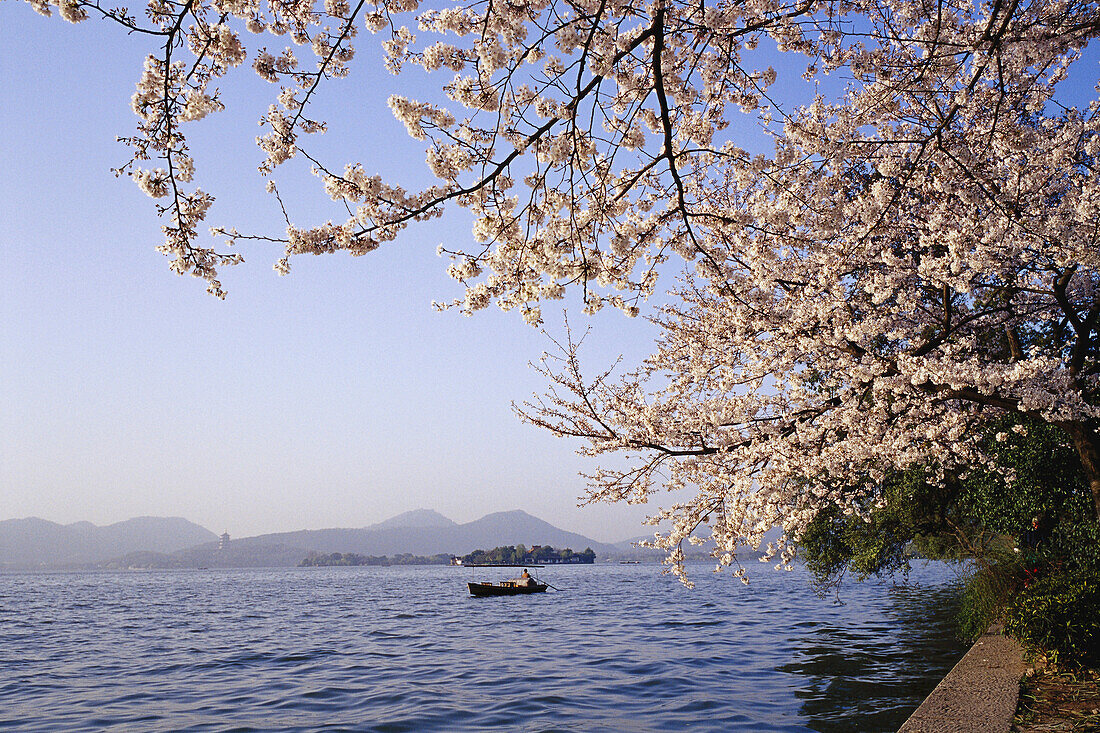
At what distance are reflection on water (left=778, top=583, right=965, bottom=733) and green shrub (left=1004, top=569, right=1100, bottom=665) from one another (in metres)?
2.16

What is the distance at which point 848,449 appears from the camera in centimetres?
879

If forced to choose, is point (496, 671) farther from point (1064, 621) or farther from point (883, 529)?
point (1064, 621)

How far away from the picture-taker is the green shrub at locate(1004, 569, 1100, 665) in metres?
8.53

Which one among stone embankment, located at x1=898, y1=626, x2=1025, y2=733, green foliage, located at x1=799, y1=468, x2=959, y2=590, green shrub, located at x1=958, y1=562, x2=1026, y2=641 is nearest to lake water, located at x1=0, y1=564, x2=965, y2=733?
green shrub, located at x1=958, y1=562, x2=1026, y2=641

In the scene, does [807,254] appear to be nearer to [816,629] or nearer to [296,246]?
[296,246]

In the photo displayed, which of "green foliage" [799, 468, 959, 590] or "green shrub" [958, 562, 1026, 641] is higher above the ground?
"green foliage" [799, 468, 959, 590]

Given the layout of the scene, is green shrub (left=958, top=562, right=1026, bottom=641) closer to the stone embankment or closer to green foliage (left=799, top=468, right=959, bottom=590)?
green foliage (left=799, top=468, right=959, bottom=590)

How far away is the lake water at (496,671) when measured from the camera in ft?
37.5

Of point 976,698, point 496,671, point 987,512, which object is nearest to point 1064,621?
point 976,698

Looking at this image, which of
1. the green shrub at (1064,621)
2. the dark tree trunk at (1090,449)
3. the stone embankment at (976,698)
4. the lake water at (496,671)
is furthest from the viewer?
the lake water at (496,671)

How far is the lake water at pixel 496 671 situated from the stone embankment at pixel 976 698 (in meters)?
1.36

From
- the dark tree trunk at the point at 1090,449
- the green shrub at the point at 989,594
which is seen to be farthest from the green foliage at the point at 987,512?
the dark tree trunk at the point at 1090,449

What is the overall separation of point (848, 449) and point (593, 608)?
2883cm

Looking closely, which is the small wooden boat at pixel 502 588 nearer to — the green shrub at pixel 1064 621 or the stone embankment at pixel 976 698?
the stone embankment at pixel 976 698
